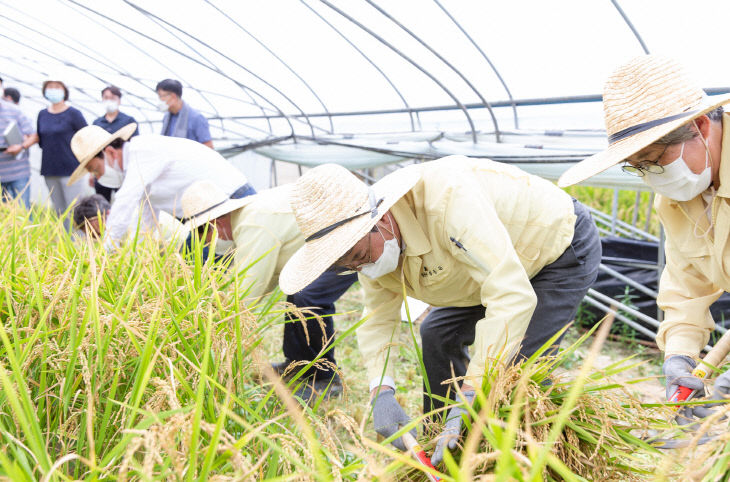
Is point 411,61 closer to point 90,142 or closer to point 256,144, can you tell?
point 90,142

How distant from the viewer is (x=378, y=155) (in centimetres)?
457

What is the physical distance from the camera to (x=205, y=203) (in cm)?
237

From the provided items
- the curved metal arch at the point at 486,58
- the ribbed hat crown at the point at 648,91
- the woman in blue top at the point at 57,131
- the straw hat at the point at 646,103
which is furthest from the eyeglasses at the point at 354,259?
the woman in blue top at the point at 57,131

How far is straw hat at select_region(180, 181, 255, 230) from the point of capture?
2.30 metres

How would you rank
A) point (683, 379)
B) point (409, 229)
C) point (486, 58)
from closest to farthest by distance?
point (683, 379), point (409, 229), point (486, 58)

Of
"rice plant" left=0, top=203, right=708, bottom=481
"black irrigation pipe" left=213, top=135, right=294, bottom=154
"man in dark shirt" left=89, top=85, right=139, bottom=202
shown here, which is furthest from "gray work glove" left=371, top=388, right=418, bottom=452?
"black irrigation pipe" left=213, top=135, right=294, bottom=154

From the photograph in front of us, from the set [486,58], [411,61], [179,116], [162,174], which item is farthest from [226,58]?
[486,58]

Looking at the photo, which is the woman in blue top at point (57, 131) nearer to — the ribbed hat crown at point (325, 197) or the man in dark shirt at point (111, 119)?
the man in dark shirt at point (111, 119)

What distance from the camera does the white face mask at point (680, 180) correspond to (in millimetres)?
1313

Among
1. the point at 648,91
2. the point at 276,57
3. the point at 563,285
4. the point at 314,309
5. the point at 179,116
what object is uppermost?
the point at 276,57

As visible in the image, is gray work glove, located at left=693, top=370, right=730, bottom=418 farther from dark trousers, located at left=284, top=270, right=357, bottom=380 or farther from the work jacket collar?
dark trousers, located at left=284, top=270, right=357, bottom=380

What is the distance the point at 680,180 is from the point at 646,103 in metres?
0.22

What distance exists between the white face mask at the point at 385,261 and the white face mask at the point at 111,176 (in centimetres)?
243

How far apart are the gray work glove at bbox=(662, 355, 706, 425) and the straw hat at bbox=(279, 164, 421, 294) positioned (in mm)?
792
